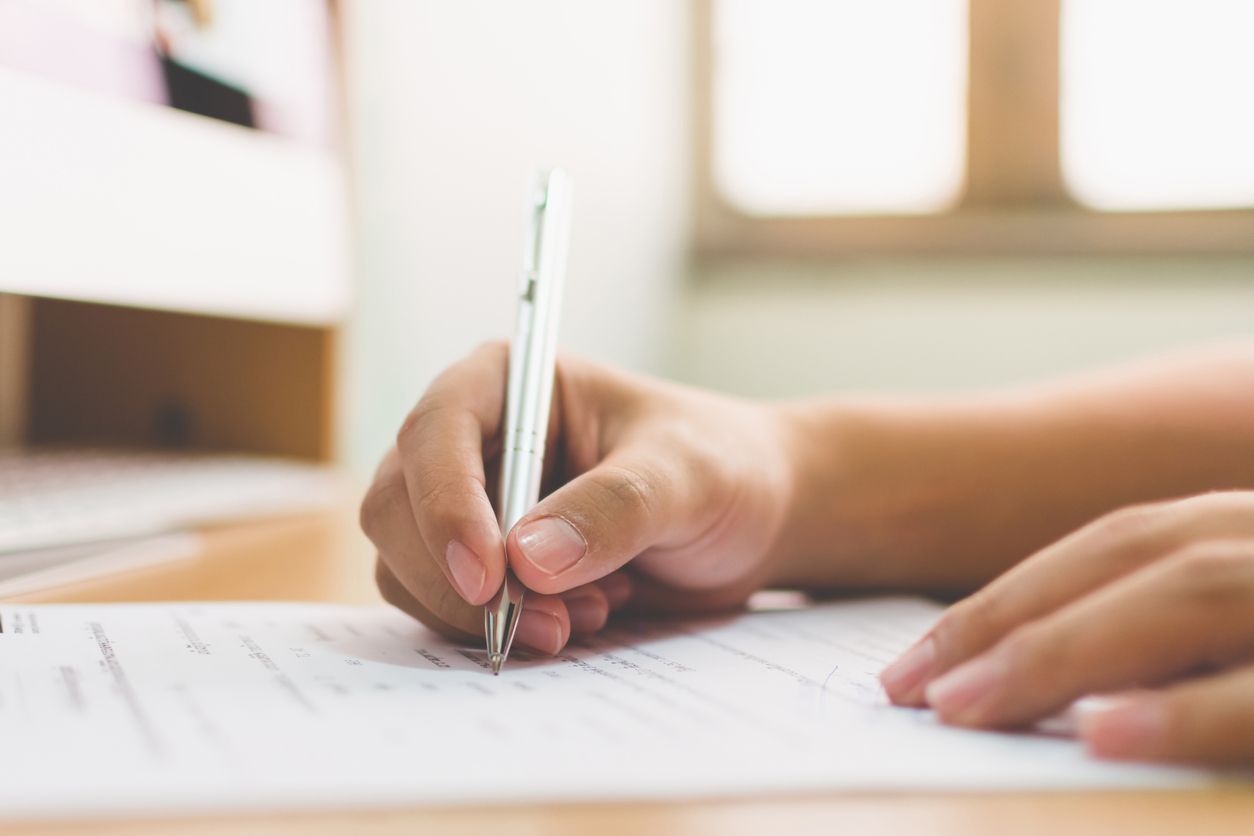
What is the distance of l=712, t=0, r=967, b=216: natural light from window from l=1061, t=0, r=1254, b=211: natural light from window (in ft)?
0.66

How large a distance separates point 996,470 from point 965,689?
299mm

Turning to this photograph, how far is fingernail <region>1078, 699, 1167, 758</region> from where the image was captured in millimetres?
266

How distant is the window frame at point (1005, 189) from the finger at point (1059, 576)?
4.80 ft

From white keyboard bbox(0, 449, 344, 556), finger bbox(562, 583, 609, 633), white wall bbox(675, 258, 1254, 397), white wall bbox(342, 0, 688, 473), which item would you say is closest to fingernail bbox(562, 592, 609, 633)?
finger bbox(562, 583, 609, 633)

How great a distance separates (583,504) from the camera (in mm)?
384

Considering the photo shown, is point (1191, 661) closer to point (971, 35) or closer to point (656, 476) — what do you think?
point (656, 476)

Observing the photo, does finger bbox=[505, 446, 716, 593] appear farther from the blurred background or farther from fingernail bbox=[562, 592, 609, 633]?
the blurred background

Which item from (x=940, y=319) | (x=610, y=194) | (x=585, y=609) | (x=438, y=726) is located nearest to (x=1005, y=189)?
(x=940, y=319)

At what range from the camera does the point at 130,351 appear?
3.16 ft

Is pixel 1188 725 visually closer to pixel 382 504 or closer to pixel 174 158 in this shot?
pixel 382 504

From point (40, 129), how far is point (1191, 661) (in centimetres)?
58

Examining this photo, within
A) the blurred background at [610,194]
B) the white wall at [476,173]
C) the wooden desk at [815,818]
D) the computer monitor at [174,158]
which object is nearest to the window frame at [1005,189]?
the blurred background at [610,194]

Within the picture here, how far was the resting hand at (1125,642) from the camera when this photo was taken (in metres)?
0.27

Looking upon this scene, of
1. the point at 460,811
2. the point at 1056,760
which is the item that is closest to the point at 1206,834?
the point at 1056,760
